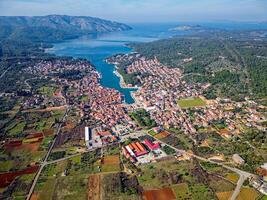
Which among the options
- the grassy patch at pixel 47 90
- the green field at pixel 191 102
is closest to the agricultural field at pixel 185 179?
the green field at pixel 191 102

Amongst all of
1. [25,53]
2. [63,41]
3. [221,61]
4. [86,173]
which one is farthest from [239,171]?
[63,41]

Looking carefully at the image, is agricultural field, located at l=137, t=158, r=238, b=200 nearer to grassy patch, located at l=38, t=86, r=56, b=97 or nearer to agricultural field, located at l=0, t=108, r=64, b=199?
agricultural field, located at l=0, t=108, r=64, b=199

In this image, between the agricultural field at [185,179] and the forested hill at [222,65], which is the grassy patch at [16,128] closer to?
the agricultural field at [185,179]

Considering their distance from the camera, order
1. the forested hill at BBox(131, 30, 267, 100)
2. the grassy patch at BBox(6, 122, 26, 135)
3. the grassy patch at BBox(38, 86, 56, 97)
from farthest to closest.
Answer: the grassy patch at BBox(38, 86, 56, 97) → the forested hill at BBox(131, 30, 267, 100) → the grassy patch at BBox(6, 122, 26, 135)

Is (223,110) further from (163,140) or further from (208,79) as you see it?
(208,79)

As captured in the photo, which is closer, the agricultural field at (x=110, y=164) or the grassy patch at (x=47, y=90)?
the agricultural field at (x=110, y=164)

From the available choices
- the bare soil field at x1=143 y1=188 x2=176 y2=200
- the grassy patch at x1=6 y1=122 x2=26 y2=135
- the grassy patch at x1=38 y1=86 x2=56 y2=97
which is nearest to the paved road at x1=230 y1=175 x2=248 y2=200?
the bare soil field at x1=143 y1=188 x2=176 y2=200

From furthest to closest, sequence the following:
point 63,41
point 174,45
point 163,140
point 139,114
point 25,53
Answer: point 63,41 < point 174,45 < point 25,53 < point 139,114 < point 163,140

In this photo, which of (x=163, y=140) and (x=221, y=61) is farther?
(x=221, y=61)
